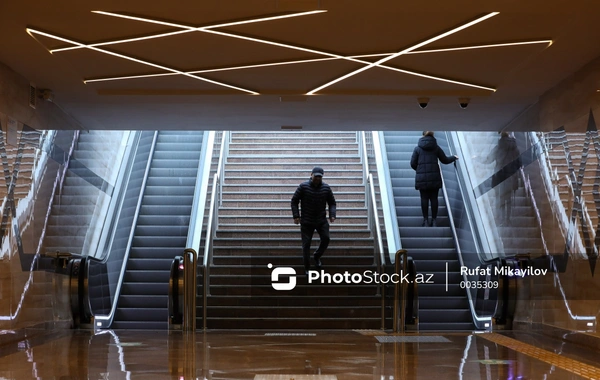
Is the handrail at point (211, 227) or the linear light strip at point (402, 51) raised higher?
the linear light strip at point (402, 51)

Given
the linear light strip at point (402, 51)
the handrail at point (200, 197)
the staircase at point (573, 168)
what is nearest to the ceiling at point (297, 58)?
the linear light strip at point (402, 51)

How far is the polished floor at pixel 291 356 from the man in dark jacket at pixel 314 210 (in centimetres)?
188

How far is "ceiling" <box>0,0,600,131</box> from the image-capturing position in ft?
20.7

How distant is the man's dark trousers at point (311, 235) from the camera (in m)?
11.1

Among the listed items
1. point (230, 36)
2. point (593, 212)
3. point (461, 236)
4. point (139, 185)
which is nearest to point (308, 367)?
point (230, 36)

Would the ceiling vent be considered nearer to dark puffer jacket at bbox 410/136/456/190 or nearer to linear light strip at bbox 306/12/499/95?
linear light strip at bbox 306/12/499/95

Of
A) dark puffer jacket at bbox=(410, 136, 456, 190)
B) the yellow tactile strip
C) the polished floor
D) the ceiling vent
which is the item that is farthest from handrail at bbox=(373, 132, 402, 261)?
the ceiling vent

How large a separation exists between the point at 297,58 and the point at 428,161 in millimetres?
5117

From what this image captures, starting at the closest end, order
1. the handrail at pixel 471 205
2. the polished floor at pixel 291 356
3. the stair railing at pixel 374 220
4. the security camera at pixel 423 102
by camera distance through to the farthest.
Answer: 1. the polished floor at pixel 291 356
2. the security camera at pixel 423 102
3. the stair railing at pixel 374 220
4. the handrail at pixel 471 205

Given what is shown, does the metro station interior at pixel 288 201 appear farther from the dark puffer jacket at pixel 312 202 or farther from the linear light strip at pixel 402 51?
the dark puffer jacket at pixel 312 202

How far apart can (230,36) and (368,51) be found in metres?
1.30

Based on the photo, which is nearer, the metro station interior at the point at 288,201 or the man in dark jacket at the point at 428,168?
the metro station interior at the point at 288,201

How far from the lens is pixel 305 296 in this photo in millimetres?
10812

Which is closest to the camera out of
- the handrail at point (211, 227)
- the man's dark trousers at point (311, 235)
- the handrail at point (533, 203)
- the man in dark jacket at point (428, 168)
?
the handrail at point (533, 203)
